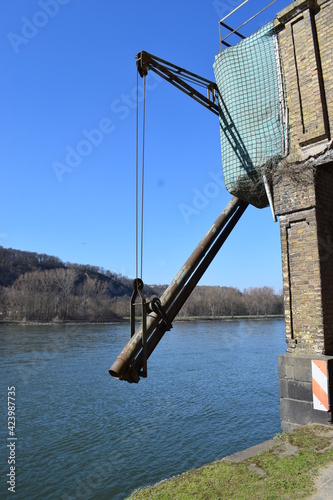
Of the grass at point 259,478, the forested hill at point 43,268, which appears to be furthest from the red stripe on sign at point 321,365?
the forested hill at point 43,268

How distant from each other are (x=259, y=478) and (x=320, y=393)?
6.61 feet

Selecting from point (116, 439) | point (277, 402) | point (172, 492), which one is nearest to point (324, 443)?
point (172, 492)

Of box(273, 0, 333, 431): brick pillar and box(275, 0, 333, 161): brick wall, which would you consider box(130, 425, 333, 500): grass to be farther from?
box(275, 0, 333, 161): brick wall

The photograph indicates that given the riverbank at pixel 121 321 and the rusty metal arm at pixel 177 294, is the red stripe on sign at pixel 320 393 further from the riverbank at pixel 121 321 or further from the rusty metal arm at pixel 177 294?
the riverbank at pixel 121 321

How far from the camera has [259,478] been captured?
3.82 m

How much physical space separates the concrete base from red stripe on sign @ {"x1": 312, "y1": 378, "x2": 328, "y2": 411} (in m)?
0.06

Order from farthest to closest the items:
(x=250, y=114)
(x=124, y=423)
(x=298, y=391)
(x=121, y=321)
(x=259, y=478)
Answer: (x=121, y=321)
(x=124, y=423)
(x=250, y=114)
(x=298, y=391)
(x=259, y=478)

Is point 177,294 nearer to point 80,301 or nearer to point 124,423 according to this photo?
point 124,423

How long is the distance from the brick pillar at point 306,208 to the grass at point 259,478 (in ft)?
3.78

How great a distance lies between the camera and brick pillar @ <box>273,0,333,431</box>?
18.5 ft

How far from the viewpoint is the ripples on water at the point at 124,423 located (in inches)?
301

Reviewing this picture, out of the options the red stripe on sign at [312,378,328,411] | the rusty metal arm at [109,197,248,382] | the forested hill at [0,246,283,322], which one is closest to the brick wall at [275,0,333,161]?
the rusty metal arm at [109,197,248,382]

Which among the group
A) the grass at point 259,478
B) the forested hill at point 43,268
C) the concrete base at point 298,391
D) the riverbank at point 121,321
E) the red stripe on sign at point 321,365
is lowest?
the riverbank at point 121,321

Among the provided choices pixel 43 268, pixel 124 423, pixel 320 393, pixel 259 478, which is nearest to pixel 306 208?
pixel 320 393
